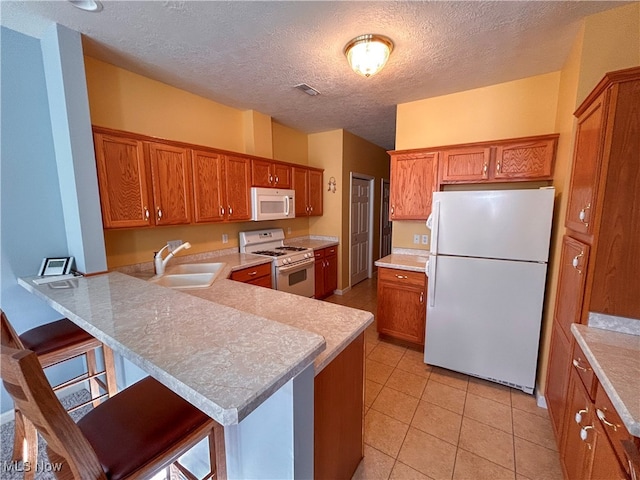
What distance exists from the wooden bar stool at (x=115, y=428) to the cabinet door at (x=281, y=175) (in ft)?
9.02

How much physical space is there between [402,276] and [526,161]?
1525 millimetres

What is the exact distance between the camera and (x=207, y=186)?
273 centimetres

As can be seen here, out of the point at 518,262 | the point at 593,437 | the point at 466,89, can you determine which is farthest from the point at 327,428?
the point at 466,89

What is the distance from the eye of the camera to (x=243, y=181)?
3.08 metres

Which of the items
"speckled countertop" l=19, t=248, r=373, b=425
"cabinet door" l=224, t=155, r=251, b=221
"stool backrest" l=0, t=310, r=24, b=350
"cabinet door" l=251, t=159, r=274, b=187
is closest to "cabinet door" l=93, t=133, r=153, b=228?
"speckled countertop" l=19, t=248, r=373, b=425

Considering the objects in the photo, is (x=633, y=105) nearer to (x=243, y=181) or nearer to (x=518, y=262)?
(x=518, y=262)

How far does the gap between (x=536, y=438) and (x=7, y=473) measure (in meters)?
3.20

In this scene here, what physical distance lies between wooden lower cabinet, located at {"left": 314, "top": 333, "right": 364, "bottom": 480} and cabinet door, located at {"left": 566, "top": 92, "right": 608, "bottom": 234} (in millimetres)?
1329

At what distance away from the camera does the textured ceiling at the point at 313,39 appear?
1577 mm

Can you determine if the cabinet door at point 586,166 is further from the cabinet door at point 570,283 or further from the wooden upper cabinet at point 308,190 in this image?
the wooden upper cabinet at point 308,190

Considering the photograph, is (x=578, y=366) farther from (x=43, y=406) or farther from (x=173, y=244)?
(x=173, y=244)

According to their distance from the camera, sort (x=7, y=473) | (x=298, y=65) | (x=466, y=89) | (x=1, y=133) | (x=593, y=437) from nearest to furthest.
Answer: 1. (x=593, y=437)
2. (x=7, y=473)
3. (x=1, y=133)
4. (x=298, y=65)
5. (x=466, y=89)

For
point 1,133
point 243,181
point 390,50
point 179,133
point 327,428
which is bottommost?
point 327,428

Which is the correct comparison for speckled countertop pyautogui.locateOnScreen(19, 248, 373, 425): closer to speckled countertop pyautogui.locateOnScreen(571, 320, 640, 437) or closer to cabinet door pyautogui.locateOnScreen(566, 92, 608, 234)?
speckled countertop pyautogui.locateOnScreen(571, 320, 640, 437)
